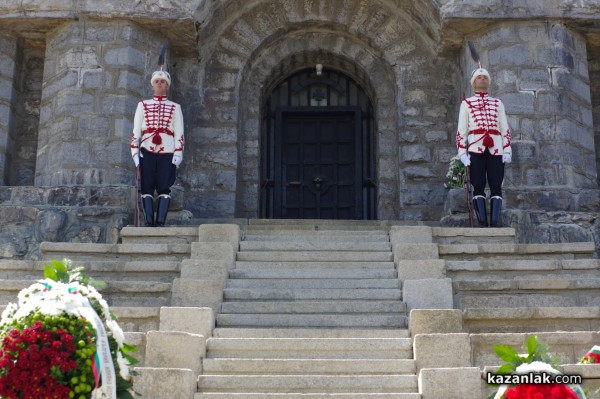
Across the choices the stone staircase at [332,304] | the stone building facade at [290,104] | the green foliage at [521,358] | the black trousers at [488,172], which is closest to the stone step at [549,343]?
the stone staircase at [332,304]

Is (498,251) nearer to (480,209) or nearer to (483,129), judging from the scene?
(480,209)

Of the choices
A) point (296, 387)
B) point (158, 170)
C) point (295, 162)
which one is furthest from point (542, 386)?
point (295, 162)

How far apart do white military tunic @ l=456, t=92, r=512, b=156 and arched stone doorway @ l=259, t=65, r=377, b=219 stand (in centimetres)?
337

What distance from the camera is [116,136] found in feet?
39.7

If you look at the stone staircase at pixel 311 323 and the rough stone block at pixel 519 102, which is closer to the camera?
the stone staircase at pixel 311 323

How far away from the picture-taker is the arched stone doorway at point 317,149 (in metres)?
14.0

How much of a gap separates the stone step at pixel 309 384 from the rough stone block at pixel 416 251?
226cm

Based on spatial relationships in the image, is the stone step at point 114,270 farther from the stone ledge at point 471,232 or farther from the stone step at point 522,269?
the stone ledge at point 471,232

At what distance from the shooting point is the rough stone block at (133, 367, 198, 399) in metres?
6.28

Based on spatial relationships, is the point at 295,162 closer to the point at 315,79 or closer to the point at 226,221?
the point at 315,79

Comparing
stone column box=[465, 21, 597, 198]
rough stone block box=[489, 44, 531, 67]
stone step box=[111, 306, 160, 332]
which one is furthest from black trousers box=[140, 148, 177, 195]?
rough stone block box=[489, 44, 531, 67]

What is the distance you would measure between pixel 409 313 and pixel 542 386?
9.24ft

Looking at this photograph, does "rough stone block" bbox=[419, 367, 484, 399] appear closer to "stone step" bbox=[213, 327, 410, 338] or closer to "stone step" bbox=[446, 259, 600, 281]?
"stone step" bbox=[213, 327, 410, 338]

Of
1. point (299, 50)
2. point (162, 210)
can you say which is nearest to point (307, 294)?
point (162, 210)
